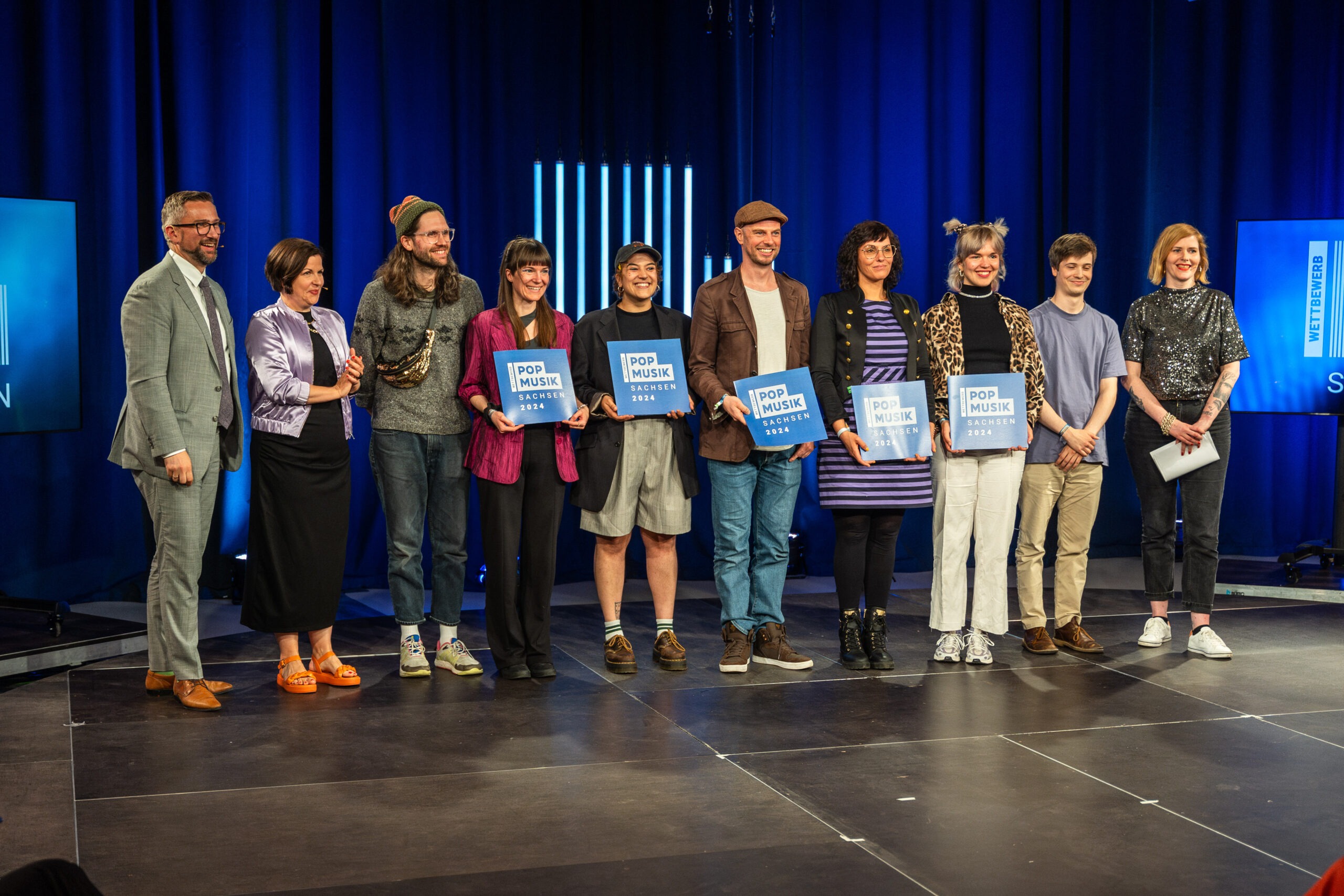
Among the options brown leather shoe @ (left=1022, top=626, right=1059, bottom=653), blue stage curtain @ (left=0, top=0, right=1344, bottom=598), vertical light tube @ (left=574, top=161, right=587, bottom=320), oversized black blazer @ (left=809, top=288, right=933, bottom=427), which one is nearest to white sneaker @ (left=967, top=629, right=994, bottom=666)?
brown leather shoe @ (left=1022, top=626, right=1059, bottom=653)

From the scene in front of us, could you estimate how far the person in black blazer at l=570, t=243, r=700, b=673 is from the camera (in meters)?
4.18

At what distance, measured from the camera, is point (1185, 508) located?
4715 millimetres

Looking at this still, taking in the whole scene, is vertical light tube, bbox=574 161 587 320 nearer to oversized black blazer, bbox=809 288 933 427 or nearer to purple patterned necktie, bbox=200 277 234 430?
oversized black blazer, bbox=809 288 933 427

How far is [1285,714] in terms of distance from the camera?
150 inches

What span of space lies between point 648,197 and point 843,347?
90.7 inches

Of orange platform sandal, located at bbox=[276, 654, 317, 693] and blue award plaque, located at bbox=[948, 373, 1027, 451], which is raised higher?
blue award plaque, located at bbox=[948, 373, 1027, 451]

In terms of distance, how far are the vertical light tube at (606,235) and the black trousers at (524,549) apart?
2.17 metres

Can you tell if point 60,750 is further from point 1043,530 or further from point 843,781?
point 1043,530

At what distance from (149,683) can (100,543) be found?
69.5 inches

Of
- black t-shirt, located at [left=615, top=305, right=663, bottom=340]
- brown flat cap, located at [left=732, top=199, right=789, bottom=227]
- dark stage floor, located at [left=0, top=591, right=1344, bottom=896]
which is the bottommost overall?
dark stage floor, located at [left=0, top=591, right=1344, bottom=896]

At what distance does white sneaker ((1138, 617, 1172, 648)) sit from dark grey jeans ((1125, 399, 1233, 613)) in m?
0.10

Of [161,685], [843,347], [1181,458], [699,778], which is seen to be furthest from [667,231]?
[699,778]

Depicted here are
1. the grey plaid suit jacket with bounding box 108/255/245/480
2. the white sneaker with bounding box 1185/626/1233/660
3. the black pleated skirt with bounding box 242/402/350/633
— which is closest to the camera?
the grey plaid suit jacket with bounding box 108/255/245/480

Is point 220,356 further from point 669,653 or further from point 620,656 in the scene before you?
point 669,653
